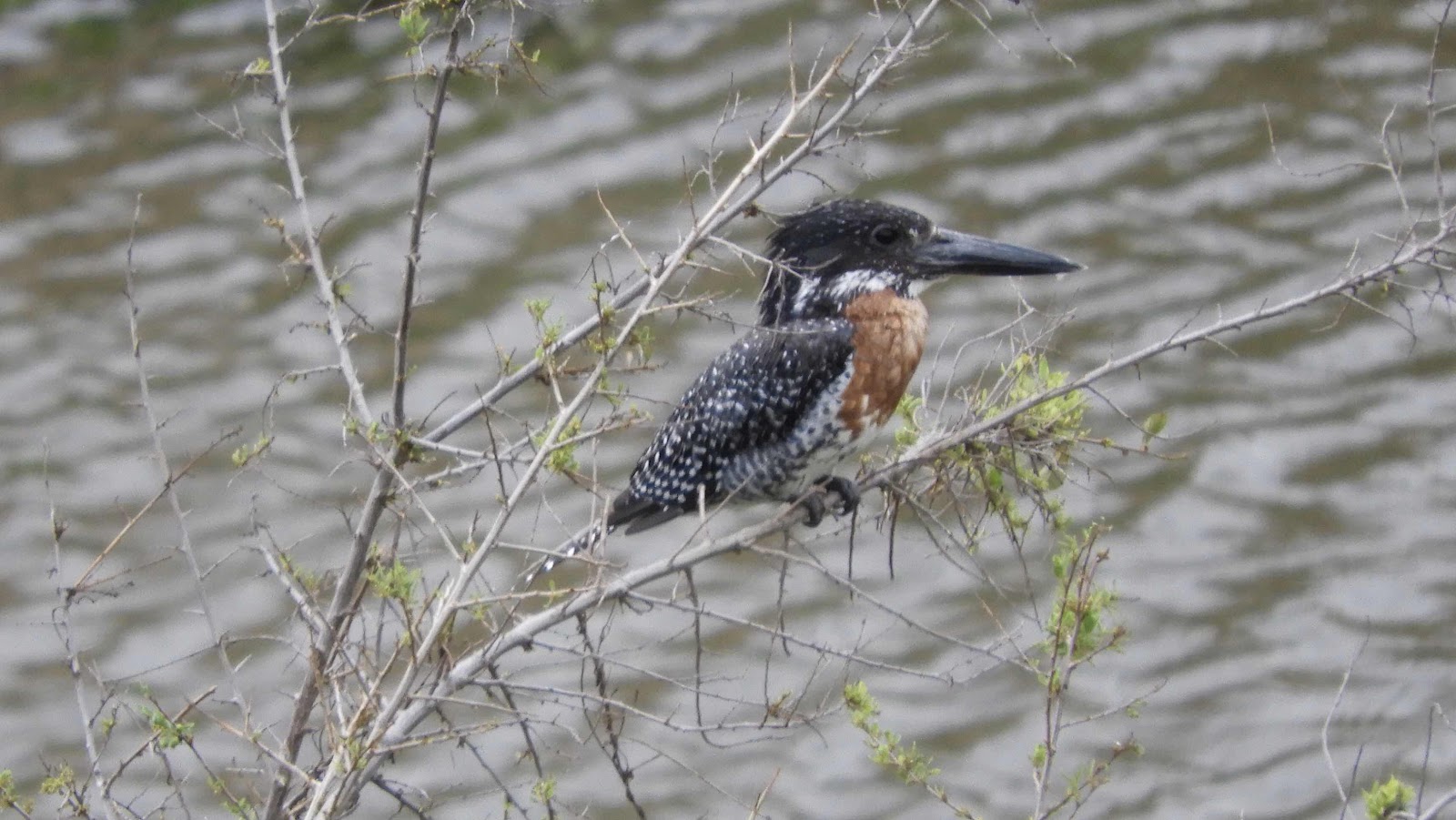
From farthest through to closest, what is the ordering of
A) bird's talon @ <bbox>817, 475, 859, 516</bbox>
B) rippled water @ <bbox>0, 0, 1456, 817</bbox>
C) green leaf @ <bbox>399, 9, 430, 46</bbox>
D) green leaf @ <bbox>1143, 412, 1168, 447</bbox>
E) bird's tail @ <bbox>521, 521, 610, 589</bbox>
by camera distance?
rippled water @ <bbox>0, 0, 1456, 817</bbox> → bird's talon @ <bbox>817, 475, 859, 516</bbox> → green leaf @ <bbox>1143, 412, 1168, 447</bbox> → bird's tail @ <bbox>521, 521, 610, 589</bbox> → green leaf @ <bbox>399, 9, 430, 46</bbox>

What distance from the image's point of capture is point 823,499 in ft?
15.0

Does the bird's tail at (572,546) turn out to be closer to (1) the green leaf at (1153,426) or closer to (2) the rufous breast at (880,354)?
(2) the rufous breast at (880,354)

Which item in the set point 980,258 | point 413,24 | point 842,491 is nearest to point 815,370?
point 842,491

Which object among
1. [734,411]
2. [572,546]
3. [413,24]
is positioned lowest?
[572,546]

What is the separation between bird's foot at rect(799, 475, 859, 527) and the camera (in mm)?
4527

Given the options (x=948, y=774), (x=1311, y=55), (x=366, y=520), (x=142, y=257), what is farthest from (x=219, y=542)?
(x=1311, y=55)

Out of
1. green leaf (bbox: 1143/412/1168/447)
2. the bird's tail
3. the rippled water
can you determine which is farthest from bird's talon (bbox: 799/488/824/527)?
the rippled water

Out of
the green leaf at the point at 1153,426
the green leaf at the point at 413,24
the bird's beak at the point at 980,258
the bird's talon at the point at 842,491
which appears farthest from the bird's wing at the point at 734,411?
the green leaf at the point at 413,24

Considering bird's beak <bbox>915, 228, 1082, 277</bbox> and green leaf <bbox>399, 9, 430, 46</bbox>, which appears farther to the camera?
bird's beak <bbox>915, 228, 1082, 277</bbox>

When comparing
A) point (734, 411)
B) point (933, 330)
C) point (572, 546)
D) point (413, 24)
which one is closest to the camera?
point (413, 24)

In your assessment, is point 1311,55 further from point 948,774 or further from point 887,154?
point 948,774

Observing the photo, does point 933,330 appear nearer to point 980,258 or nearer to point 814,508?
point 980,258

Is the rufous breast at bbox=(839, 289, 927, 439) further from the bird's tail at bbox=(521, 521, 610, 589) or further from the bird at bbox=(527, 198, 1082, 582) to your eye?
the bird's tail at bbox=(521, 521, 610, 589)

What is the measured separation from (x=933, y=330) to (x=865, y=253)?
3.78 m
